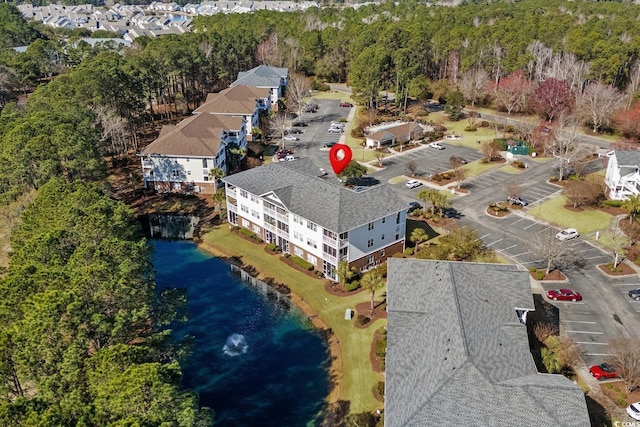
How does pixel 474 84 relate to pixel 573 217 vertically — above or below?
above

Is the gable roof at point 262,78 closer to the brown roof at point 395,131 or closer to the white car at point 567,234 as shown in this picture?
the brown roof at point 395,131

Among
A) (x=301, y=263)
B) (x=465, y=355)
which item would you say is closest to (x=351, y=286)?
(x=301, y=263)

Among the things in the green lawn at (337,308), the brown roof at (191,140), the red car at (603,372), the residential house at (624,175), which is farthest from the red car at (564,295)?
the brown roof at (191,140)

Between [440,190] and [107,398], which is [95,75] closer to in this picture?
[440,190]

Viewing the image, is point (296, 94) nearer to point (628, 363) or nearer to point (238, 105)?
point (238, 105)

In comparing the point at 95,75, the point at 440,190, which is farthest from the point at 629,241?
the point at 95,75

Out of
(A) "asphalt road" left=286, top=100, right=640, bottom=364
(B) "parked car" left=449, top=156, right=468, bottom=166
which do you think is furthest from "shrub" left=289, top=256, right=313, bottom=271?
(B) "parked car" left=449, top=156, right=468, bottom=166
